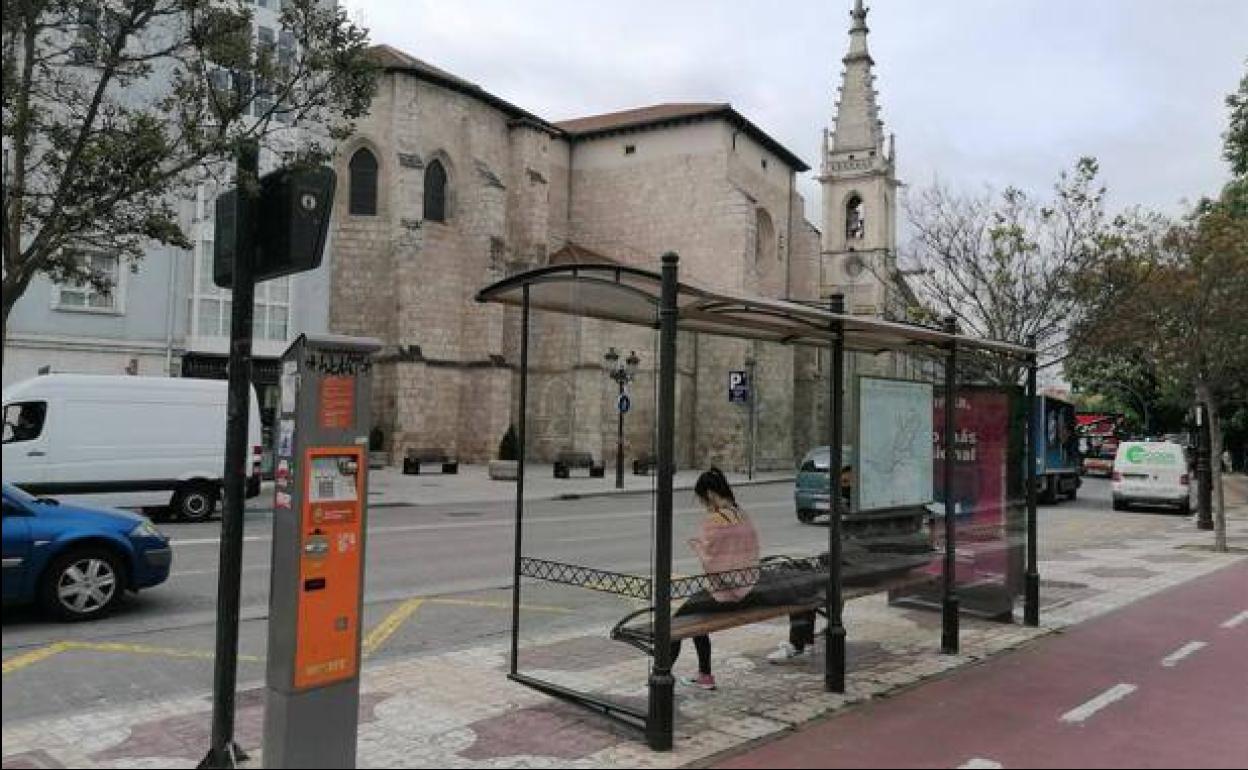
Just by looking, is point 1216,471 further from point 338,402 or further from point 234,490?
point 234,490

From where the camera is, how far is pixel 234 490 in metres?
4.52

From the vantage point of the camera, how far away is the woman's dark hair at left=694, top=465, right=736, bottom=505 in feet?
20.5

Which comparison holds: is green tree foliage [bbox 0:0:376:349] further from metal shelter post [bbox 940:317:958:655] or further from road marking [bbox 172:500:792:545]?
road marking [bbox 172:500:792:545]

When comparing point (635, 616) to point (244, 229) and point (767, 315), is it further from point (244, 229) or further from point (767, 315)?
point (244, 229)

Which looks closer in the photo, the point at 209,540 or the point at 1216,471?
the point at 209,540

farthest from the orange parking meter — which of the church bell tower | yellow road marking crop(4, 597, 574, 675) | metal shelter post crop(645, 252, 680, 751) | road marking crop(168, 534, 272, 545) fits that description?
the church bell tower

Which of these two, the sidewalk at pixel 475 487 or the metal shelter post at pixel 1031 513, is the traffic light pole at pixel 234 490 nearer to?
the metal shelter post at pixel 1031 513

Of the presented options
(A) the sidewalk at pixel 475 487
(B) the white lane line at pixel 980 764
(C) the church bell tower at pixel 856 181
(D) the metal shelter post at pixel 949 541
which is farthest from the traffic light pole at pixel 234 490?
(C) the church bell tower at pixel 856 181

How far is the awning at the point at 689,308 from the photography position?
558cm

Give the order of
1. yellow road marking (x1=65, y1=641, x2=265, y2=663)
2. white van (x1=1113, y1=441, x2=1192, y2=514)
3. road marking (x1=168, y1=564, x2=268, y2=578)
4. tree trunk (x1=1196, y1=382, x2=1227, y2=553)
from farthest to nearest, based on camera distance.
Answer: white van (x1=1113, y1=441, x2=1192, y2=514) < tree trunk (x1=1196, y1=382, x2=1227, y2=553) < road marking (x1=168, y1=564, x2=268, y2=578) < yellow road marking (x1=65, y1=641, x2=265, y2=663)

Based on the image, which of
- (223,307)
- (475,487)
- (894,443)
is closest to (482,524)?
(475,487)

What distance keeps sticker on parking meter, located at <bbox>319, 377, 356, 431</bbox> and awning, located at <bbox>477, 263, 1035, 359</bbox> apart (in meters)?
1.70

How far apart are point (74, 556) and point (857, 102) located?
5228cm

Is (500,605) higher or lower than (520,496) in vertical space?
lower
